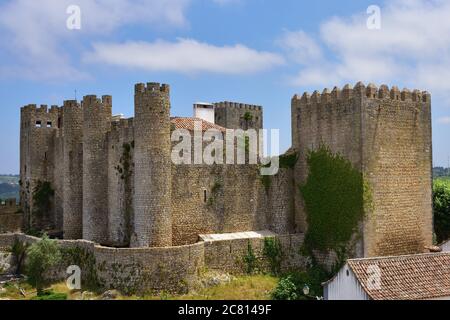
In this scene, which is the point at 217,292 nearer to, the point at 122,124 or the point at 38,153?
the point at 122,124

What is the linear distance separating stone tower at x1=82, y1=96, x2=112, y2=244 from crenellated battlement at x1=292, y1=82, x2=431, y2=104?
9832 mm

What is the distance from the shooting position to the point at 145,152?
22.4 meters

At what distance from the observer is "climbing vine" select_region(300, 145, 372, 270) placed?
915 inches

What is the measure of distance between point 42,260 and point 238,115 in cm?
2343

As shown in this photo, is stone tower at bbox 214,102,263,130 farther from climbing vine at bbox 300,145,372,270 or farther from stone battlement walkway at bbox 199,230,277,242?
stone battlement walkway at bbox 199,230,277,242

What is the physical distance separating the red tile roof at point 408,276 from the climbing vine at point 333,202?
4.08 m

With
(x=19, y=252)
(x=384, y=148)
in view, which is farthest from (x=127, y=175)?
(x=384, y=148)

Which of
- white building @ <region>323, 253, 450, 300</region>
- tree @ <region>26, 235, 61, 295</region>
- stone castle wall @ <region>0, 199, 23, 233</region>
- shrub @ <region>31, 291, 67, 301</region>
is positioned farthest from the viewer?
stone castle wall @ <region>0, 199, 23, 233</region>

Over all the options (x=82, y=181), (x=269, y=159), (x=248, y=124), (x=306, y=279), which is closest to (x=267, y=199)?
(x=269, y=159)

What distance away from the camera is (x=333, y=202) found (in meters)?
24.1

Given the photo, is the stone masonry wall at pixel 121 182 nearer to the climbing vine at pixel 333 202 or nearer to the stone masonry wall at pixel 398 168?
the climbing vine at pixel 333 202

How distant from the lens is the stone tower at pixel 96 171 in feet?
81.1

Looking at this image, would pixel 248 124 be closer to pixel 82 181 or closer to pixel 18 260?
pixel 82 181

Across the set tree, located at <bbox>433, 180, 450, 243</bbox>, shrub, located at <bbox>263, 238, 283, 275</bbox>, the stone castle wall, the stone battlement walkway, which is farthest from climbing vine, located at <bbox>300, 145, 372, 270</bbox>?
the stone castle wall
